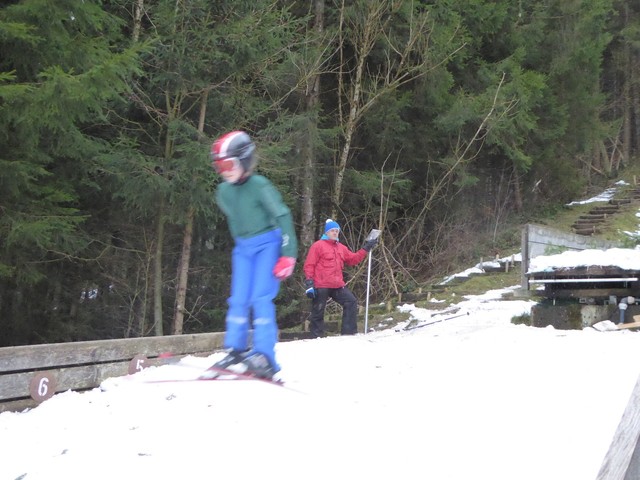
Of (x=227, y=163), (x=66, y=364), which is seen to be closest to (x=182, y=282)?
(x=66, y=364)

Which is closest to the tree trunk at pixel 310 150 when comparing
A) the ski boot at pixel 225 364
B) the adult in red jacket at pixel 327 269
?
the adult in red jacket at pixel 327 269

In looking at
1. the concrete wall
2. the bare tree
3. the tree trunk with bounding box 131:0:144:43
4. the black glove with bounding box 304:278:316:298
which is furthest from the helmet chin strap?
the bare tree

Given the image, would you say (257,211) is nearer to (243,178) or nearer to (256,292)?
(243,178)

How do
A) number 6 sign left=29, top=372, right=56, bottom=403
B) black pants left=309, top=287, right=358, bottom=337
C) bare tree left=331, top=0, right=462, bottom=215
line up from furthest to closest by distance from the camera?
bare tree left=331, top=0, right=462, bottom=215 < black pants left=309, top=287, right=358, bottom=337 < number 6 sign left=29, top=372, right=56, bottom=403

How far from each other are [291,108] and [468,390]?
1160cm

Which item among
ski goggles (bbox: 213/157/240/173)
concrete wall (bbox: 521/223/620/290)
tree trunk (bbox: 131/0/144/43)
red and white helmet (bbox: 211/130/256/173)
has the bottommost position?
concrete wall (bbox: 521/223/620/290)

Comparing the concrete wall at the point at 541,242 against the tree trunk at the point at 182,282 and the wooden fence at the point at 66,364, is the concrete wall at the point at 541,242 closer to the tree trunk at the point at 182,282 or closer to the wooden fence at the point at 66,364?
the wooden fence at the point at 66,364

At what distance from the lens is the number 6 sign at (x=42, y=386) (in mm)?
4965

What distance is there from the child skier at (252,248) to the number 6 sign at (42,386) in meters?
1.59

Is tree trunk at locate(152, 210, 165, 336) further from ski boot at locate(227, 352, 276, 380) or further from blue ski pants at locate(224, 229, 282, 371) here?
ski boot at locate(227, 352, 276, 380)

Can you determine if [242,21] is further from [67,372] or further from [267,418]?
[267,418]

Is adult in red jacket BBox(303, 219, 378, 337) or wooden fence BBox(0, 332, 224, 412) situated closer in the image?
wooden fence BBox(0, 332, 224, 412)

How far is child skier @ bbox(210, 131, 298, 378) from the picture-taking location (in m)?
4.56

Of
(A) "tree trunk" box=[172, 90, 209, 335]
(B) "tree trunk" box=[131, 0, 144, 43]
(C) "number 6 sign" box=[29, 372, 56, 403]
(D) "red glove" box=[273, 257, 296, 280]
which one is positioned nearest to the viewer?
(D) "red glove" box=[273, 257, 296, 280]
